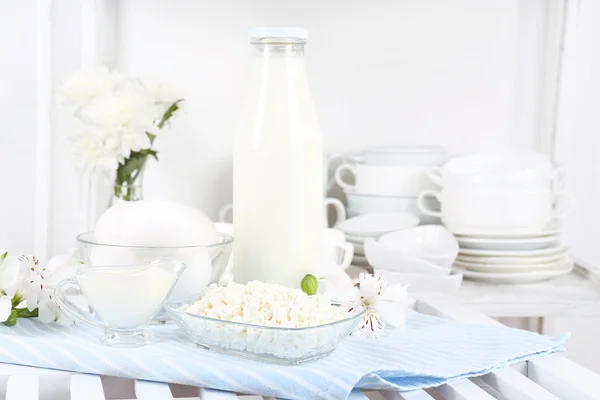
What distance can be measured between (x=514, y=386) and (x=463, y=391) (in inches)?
1.9

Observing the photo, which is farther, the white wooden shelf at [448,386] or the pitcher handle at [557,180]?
the pitcher handle at [557,180]

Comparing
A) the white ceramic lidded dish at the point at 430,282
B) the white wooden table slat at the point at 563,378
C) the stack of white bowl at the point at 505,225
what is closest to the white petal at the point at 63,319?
the white wooden table slat at the point at 563,378

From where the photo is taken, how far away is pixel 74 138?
57.6 inches

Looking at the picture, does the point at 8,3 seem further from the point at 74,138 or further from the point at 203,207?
the point at 203,207

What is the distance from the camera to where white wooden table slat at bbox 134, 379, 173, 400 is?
0.67 m

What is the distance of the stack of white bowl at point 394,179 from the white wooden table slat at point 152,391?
98cm

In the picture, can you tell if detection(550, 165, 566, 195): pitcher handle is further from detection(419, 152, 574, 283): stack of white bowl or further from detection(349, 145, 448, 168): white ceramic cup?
detection(349, 145, 448, 168): white ceramic cup

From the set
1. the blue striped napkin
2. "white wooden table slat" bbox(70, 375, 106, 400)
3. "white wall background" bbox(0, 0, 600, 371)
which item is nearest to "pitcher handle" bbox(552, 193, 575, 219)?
"white wall background" bbox(0, 0, 600, 371)

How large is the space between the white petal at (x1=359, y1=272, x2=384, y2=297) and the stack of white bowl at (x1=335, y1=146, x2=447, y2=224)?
2.46ft

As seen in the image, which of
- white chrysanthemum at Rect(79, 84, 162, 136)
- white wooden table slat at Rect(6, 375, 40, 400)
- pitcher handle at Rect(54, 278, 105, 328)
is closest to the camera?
white wooden table slat at Rect(6, 375, 40, 400)

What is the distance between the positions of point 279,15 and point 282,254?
96cm

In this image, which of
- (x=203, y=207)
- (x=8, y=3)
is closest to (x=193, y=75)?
(x=203, y=207)

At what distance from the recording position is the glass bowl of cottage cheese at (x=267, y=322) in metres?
0.71

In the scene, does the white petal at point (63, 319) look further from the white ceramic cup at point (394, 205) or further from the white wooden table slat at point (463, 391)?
the white ceramic cup at point (394, 205)
